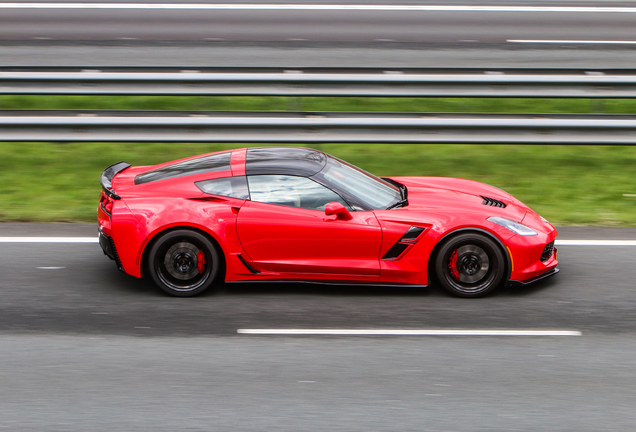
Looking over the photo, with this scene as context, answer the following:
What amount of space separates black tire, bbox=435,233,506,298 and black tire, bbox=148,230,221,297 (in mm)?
1838

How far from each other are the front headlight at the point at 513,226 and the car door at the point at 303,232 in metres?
0.97

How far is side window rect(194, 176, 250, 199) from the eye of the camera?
5922mm

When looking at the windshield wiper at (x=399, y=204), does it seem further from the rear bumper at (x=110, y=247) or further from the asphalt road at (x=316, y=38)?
the asphalt road at (x=316, y=38)

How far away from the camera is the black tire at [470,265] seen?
19.1 feet

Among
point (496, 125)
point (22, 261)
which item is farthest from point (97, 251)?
point (496, 125)

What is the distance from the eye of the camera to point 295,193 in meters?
Answer: 5.91

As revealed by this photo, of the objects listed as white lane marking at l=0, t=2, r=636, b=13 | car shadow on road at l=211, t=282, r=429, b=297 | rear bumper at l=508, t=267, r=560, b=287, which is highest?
white lane marking at l=0, t=2, r=636, b=13

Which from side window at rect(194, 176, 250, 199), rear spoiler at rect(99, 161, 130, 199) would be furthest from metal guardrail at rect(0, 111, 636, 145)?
side window at rect(194, 176, 250, 199)

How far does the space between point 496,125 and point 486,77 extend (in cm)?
90

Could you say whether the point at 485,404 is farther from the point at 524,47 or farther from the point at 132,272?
the point at 524,47

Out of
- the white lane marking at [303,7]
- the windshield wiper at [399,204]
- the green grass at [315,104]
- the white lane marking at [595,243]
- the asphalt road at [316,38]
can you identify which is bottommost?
the white lane marking at [595,243]

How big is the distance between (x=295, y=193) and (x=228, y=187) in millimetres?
550

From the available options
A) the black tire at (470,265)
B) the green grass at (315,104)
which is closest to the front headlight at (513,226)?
the black tire at (470,265)

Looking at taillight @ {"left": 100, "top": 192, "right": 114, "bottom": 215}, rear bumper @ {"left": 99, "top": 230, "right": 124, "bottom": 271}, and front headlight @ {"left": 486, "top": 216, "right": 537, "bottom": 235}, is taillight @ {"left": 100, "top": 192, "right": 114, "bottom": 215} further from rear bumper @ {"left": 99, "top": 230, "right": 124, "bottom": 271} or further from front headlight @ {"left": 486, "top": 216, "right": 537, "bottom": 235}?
front headlight @ {"left": 486, "top": 216, "right": 537, "bottom": 235}
